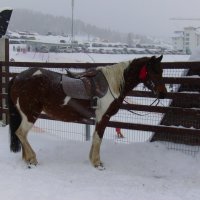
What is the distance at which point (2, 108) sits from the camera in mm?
8305

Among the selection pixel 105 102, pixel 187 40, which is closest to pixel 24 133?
pixel 105 102

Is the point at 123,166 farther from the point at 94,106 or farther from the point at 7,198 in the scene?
the point at 7,198

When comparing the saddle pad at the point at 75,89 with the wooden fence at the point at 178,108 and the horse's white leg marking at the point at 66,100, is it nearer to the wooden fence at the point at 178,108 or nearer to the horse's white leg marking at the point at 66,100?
the horse's white leg marking at the point at 66,100

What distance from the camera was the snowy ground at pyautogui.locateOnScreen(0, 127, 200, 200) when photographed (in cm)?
439

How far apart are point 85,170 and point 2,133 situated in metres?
2.82

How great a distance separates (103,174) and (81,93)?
117cm

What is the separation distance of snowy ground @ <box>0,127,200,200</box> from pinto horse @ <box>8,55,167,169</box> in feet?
1.00

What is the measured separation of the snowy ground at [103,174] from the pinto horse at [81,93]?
0.30 metres

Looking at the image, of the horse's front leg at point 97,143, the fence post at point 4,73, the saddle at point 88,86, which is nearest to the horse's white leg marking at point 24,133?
the saddle at point 88,86

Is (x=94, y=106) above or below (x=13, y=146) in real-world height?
above

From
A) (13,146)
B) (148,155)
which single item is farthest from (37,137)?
(148,155)

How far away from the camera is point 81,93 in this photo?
541cm

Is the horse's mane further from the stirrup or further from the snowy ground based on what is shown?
the snowy ground

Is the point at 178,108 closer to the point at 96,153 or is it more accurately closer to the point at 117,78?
the point at 117,78
